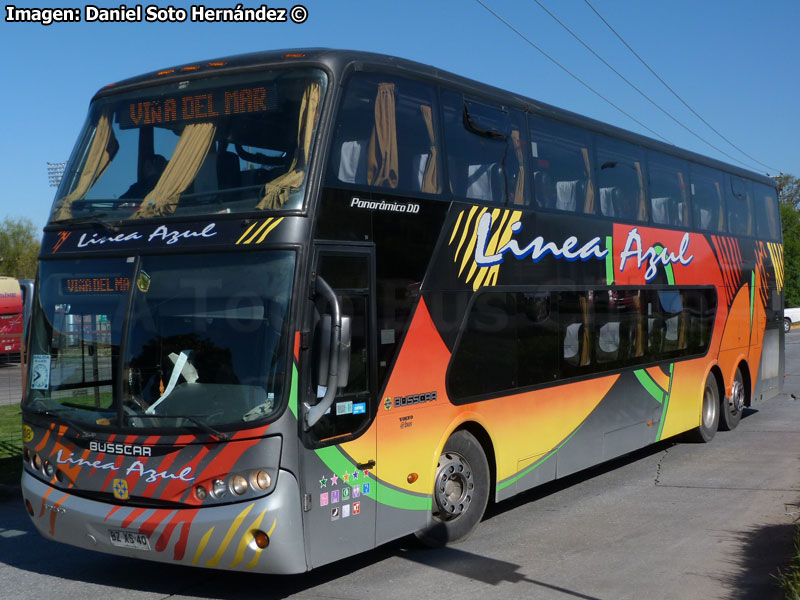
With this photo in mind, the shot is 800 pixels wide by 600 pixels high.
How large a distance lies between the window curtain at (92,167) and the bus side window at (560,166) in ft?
14.1

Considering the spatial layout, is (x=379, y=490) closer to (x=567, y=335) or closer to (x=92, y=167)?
(x=92, y=167)

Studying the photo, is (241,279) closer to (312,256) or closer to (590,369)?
(312,256)

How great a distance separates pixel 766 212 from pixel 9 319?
105 feet

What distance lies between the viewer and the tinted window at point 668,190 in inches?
499

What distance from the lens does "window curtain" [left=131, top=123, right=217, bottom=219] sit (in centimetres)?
709

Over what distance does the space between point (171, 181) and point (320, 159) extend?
1.24 m

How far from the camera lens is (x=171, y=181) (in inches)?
283

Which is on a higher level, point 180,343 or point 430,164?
point 430,164

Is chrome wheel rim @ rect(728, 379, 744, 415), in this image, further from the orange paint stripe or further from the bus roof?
the bus roof

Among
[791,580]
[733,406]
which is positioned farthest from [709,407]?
[791,580]

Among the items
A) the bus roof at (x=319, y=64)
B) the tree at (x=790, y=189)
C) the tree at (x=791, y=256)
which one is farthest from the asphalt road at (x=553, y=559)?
the tree at (x=790, y=189)

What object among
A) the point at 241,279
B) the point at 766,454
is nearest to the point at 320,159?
the point at 241,279

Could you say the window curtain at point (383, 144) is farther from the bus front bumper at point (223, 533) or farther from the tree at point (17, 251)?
the tree at point (17, 251)

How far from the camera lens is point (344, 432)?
22.8 feet
